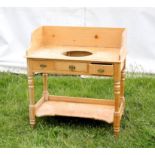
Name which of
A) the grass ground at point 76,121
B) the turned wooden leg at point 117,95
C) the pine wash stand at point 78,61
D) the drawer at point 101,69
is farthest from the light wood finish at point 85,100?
the drawer at point 101,69

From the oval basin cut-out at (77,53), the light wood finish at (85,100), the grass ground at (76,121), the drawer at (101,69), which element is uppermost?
the oval basin cut-out at (77,53)

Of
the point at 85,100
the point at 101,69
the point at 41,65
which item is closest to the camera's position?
the point at 101,69

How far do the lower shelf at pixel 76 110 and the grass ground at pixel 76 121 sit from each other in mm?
113

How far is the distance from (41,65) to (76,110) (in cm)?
57

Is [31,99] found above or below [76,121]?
above

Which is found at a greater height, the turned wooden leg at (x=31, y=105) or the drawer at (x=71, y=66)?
the drawer at (x=71, y=66)

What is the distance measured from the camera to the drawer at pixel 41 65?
3.38 m

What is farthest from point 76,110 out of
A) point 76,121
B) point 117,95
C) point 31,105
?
point 117,95

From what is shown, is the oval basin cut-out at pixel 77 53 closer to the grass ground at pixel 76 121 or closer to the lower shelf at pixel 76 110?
the lower shelf at pixel 76 110

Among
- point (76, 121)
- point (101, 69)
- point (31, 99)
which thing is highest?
point (101, 69)

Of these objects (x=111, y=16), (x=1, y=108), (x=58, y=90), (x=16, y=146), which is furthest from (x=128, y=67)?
(x=16, y=146)

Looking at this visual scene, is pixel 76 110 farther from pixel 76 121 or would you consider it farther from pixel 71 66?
pixel 71 66

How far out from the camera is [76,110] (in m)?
3.72

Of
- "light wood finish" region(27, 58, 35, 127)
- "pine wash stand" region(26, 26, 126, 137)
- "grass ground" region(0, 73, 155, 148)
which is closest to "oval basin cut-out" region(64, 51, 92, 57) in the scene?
"pine wash stand" region(26, 26, 126, 137)
